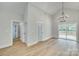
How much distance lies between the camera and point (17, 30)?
2.62m

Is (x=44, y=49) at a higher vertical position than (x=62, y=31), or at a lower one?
lower

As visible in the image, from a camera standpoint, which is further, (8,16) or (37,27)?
(37,27)

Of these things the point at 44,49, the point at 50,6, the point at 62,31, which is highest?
the point at 50,6

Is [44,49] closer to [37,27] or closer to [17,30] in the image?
[37,27]

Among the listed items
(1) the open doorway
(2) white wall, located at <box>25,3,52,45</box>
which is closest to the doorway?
(2) white wall, located at <box>25,3,52,45</box>

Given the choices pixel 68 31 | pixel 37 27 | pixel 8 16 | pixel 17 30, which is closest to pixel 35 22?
pixel 37 27

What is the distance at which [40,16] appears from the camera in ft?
8.70

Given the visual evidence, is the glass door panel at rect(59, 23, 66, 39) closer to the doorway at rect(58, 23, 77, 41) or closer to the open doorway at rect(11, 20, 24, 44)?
the doorway at rect(58, 23, 77, 41)

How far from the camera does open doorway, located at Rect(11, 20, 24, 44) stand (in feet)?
8.60

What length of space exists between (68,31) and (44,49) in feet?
2.22

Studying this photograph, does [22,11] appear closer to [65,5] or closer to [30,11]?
[30,11]

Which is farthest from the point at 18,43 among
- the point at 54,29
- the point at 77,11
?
the point at 77,11

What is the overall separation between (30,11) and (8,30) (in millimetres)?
648

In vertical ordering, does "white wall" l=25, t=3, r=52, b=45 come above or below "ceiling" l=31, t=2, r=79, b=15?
below
